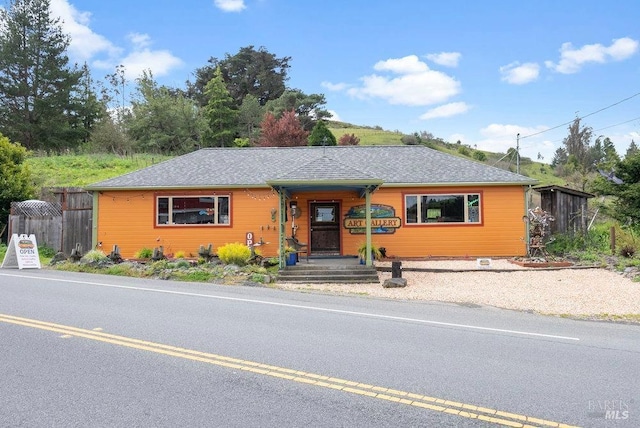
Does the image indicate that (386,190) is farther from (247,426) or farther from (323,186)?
(247,426)

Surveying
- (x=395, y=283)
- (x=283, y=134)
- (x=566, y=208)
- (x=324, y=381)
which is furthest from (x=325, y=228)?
(x=283, y=134)

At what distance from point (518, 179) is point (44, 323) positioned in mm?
15081

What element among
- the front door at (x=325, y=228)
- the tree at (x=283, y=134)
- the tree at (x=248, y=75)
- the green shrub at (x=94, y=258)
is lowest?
the green shrub at (x=94, y=258)

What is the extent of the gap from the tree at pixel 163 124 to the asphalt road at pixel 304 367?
106 ft

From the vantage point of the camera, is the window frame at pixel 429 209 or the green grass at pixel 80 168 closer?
the window frame at pixel 429 209

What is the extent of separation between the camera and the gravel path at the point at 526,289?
923 centimetres

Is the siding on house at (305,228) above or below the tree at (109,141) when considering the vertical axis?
below

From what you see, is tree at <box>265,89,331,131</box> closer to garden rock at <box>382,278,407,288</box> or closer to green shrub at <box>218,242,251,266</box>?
green shrub at <box>218,242,251,266</box>

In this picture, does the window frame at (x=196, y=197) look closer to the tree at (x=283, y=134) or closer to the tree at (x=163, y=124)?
the tree at (x=283, y=134)

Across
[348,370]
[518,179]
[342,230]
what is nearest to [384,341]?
[348,370]

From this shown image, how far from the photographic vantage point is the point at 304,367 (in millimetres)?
4922

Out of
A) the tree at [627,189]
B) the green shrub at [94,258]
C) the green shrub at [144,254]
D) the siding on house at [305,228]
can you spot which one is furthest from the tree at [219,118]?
the tree at [627,189]

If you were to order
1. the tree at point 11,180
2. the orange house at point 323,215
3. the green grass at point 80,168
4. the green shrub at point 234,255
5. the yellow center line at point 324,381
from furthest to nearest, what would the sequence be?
the green grass at point 80,168 → the tree at point 11,180 → the orange house at point 323,215 → the green shrub at point 234,255 → the yellow center line at point 324,381

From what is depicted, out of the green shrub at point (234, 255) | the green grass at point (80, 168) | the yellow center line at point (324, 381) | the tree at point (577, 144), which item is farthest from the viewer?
the tree at point (577, 144)
